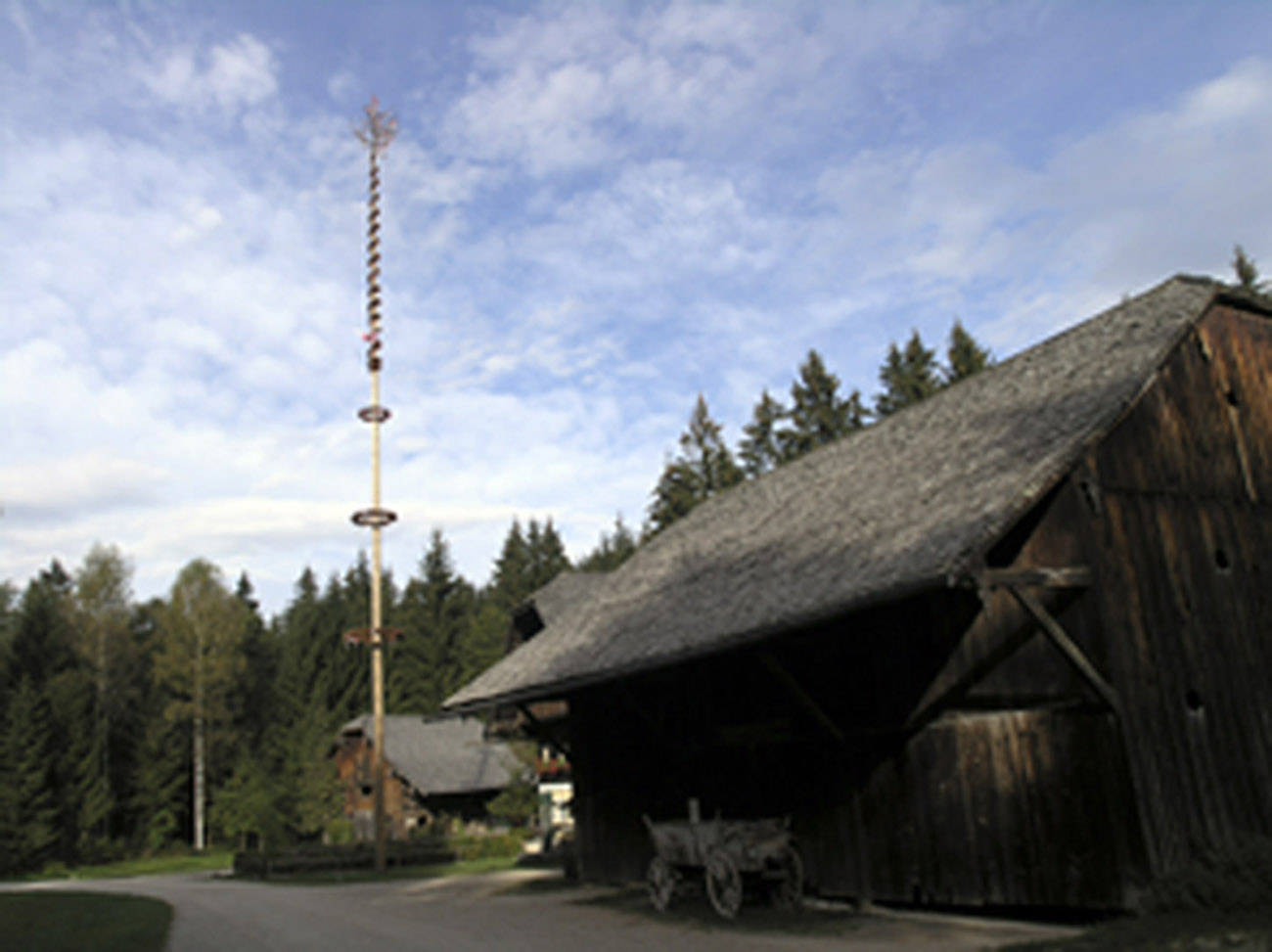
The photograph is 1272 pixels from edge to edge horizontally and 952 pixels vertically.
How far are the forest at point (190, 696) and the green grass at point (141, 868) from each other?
6.07 ft

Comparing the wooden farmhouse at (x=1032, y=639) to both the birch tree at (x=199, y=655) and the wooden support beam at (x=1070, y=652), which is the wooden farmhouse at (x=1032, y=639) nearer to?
the wooden support beam at (x=1070, y=652)

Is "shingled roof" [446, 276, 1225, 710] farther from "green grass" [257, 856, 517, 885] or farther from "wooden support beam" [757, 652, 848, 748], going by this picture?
"green grass" [257, 856, 517, 885]

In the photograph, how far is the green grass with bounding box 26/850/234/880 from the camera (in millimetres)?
38719

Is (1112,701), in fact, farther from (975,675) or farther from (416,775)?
(416,775)

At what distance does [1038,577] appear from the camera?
1061 centimetres

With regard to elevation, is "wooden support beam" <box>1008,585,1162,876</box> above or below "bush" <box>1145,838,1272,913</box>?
above

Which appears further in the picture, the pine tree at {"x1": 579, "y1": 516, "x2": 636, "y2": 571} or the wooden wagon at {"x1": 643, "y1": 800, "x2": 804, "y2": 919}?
the pine tree at {"x1": 579, "y1": 516, "x2": 636, "y2": 571}

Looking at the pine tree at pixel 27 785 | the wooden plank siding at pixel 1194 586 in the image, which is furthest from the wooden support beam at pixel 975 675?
the pine tree at pixel 27 785

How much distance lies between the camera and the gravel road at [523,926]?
11.1 metres

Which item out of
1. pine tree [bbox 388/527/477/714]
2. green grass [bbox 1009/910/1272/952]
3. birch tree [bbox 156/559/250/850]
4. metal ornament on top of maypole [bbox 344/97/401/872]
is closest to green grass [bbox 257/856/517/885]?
metal ornament on top of maypole [bbox 344/97/401/872]

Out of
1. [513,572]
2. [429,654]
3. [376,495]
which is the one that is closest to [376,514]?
[376,495]

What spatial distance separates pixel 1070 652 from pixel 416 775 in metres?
40.2

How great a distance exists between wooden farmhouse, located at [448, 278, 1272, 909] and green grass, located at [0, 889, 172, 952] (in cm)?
683

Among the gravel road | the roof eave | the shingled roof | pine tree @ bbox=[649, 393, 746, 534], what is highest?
pine tree @ bbox=[649, 393, 746, 534]
